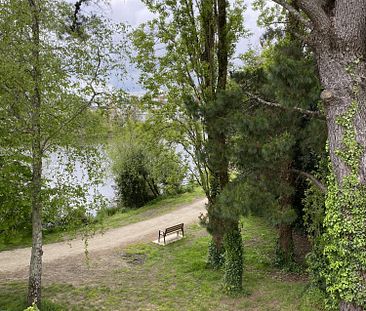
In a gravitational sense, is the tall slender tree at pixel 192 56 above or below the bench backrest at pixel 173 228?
above

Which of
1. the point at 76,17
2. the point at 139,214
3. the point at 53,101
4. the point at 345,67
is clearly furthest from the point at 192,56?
the point at 139,214

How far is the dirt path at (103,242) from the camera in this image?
11.6 m

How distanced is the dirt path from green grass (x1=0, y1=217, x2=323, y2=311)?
1.54m

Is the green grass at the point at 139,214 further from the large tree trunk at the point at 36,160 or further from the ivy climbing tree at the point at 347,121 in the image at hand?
the ivy climbing tree at the point at 347,121

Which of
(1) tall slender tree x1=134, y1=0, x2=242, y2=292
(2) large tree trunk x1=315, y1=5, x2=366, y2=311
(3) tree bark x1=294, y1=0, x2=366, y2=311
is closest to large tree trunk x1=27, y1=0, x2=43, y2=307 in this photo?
(1) tall slender tree x1=134, y1=0, x2=242, y2=292

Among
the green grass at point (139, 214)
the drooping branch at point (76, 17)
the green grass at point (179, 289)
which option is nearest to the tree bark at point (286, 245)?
the green grass at point (179, 289)

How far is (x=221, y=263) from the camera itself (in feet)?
34.2

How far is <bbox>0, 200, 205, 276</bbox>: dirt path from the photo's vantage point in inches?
Result: 458

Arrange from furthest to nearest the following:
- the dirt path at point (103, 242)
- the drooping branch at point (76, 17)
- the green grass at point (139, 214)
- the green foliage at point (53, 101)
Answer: the green grass at point (139, 214) < the dirt path at point (103, 242) < the drooping branch at point (76, 17) < the green foliage at point (53, 101)

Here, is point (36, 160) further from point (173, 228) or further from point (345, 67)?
point (173, 228)

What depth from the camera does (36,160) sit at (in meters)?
7.42

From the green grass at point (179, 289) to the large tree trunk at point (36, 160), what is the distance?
2.63 feet

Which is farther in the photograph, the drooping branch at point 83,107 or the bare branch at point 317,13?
the drooping branch at point 83,107

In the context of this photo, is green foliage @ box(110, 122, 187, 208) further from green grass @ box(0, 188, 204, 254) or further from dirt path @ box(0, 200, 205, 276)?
dirt path @ box(0, 200, 205, 276)
